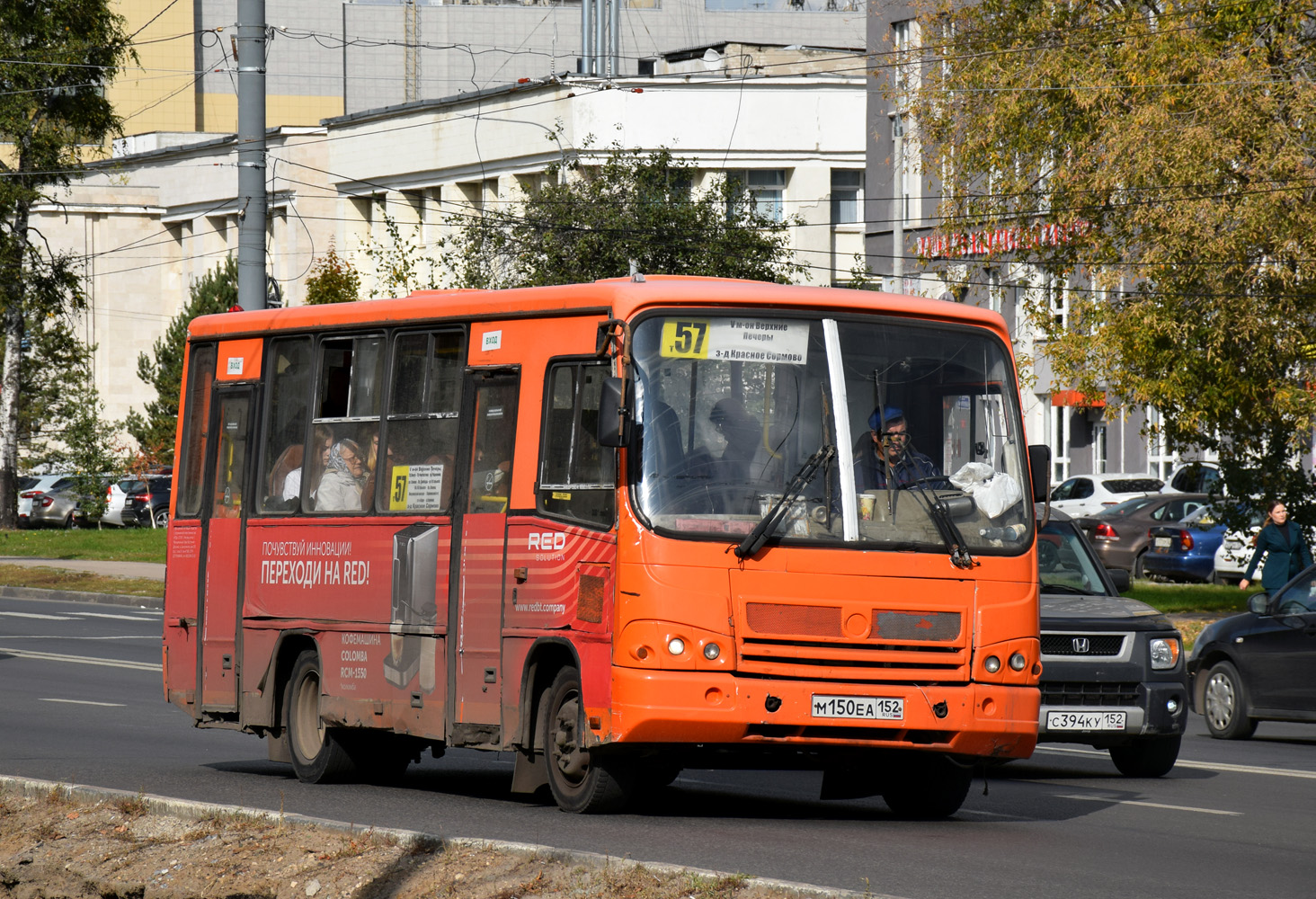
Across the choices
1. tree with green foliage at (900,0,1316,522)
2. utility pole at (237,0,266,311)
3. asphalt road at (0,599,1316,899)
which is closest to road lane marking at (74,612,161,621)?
utility pole at (237,0,266,311)

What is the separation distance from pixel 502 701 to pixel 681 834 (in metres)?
1.57

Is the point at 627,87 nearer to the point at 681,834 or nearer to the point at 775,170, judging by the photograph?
the point at 775,170

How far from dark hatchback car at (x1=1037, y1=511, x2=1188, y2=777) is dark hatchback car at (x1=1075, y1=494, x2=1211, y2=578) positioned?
24494mm

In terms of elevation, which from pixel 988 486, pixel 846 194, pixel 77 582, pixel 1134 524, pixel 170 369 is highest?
A: pixel 846 194

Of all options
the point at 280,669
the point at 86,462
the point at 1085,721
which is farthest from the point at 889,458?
the point at 86,462

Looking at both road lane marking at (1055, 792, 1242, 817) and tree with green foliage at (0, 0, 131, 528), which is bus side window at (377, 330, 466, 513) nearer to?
road lane marking at (1055, 792, 1242, 817)

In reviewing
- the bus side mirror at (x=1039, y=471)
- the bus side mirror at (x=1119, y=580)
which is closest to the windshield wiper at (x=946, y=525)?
the bus side mirror at (x=1039, y=471)

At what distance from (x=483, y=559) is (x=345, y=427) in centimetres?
183

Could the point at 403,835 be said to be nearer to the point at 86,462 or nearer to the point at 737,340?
the point at 737,340

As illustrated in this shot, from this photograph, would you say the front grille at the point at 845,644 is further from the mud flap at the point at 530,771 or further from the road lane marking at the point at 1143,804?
the road lane marking at the point at 1143,804

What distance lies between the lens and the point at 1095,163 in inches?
1027

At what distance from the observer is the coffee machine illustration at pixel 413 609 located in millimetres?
11648

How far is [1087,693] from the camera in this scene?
529 inches

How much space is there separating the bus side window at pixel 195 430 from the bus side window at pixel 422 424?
2.31 metres
